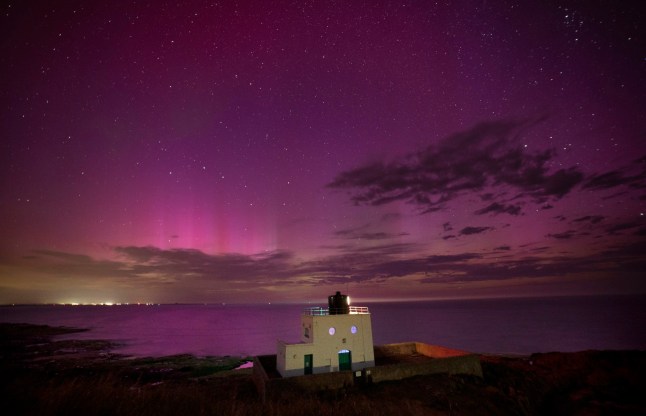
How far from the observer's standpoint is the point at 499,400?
18.2 meters

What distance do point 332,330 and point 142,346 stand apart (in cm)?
5088

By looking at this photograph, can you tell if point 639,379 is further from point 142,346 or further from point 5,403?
point 142,346

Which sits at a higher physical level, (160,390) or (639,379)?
(160,390)

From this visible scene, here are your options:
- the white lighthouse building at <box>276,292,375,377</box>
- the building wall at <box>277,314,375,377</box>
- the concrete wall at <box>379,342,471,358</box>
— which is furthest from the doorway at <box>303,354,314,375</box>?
the concrete wall at <box>379,342,471,358</box>

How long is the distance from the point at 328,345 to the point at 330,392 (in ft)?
8.46

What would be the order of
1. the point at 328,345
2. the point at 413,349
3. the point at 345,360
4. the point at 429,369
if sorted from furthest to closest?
1. the point at 413,349
2. the point at 429,369
3. the point at 345,360
4. the point at 328,345

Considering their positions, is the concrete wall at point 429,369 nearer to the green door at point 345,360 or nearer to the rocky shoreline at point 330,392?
the rocky shoreline at point 330,392

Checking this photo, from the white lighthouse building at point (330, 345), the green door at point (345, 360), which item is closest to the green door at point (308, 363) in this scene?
the white lighthouse building at point (330, 345)

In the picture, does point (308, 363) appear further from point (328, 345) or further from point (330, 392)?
point (330, 392)

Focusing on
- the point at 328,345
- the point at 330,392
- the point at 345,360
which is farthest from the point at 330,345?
the point at 330,392

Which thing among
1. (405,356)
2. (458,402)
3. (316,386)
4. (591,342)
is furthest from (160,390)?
(591,342)

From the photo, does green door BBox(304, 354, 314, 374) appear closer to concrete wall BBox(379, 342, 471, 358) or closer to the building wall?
the building wall

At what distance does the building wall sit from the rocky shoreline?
1.69m

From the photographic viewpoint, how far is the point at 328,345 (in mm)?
19172
